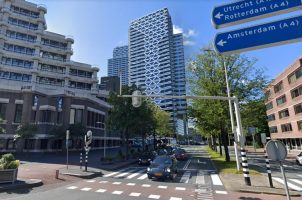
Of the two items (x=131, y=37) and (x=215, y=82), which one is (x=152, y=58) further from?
(x=215, y=82)

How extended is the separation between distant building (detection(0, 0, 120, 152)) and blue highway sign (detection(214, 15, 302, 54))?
36279 mm

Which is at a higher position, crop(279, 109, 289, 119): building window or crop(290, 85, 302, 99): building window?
crop(290, 85, 302, 99): building window

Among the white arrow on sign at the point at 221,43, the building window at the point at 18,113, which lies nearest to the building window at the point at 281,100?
the white arrow on sign at the point at 221,43

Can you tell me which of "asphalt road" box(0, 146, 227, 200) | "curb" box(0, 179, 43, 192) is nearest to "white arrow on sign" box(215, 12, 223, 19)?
"asphalt road" box(0, 146, 227, 200)

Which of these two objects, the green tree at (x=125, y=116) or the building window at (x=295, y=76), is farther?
the building window at (x=295, y=76)

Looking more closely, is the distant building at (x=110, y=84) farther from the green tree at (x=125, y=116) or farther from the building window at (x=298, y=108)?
the building window at (x=298, y=108)

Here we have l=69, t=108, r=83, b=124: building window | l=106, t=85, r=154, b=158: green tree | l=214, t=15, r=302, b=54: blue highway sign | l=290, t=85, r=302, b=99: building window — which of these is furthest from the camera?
l=69, t=108, r=83, b=124: building window

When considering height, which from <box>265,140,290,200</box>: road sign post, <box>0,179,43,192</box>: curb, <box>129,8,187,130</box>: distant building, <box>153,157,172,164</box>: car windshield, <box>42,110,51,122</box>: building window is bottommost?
<box>0,179,43,192</box>: curb

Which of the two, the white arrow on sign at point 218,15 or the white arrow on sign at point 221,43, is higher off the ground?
the white arrow on sign at point 218,15

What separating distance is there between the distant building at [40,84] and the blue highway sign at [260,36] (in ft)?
119

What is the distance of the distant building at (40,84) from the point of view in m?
39.7

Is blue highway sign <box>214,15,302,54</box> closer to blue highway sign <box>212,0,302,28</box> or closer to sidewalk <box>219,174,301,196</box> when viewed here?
blue highway sign <box>212,0,302,28</box>

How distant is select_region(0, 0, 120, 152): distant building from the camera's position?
39.7m

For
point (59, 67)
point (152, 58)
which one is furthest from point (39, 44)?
point (152, 58)
